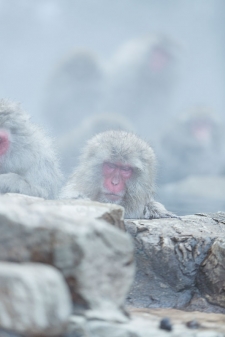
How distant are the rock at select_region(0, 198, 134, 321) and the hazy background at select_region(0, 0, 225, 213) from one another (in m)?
3.53

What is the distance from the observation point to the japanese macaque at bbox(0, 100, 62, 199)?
4.04 meters

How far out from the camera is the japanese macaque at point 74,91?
596cm

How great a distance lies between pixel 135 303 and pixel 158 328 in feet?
3.52

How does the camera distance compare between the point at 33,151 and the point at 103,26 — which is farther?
the point at 103,26

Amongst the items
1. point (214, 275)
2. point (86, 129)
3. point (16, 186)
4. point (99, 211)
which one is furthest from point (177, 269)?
point (86, 129)

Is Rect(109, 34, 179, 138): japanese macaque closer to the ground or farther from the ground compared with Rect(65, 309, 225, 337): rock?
farther from the ground

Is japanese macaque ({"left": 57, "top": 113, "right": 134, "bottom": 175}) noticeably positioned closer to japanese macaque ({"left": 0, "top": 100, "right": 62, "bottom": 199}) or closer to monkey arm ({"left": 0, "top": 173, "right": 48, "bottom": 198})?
japanese macaque ({"left": 0, "top": 100, "right": 62, "bottom": 199})

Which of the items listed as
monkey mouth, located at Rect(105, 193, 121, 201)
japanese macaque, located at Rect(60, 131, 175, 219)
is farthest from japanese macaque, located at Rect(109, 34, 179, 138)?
monkey mouth, located at Rect(105, 193, 121, 201)

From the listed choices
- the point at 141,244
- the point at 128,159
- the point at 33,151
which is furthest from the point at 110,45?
the point at 141,244

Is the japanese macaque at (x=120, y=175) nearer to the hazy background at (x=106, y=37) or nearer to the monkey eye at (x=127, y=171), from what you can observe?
the monkey eye at (x=127, y=171)

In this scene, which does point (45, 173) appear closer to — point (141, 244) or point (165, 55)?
point (141, 244)

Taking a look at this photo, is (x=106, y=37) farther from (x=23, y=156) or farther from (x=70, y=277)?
(x=70, y=277)

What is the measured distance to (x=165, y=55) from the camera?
6.28 metres

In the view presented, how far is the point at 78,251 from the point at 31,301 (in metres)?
0.30
